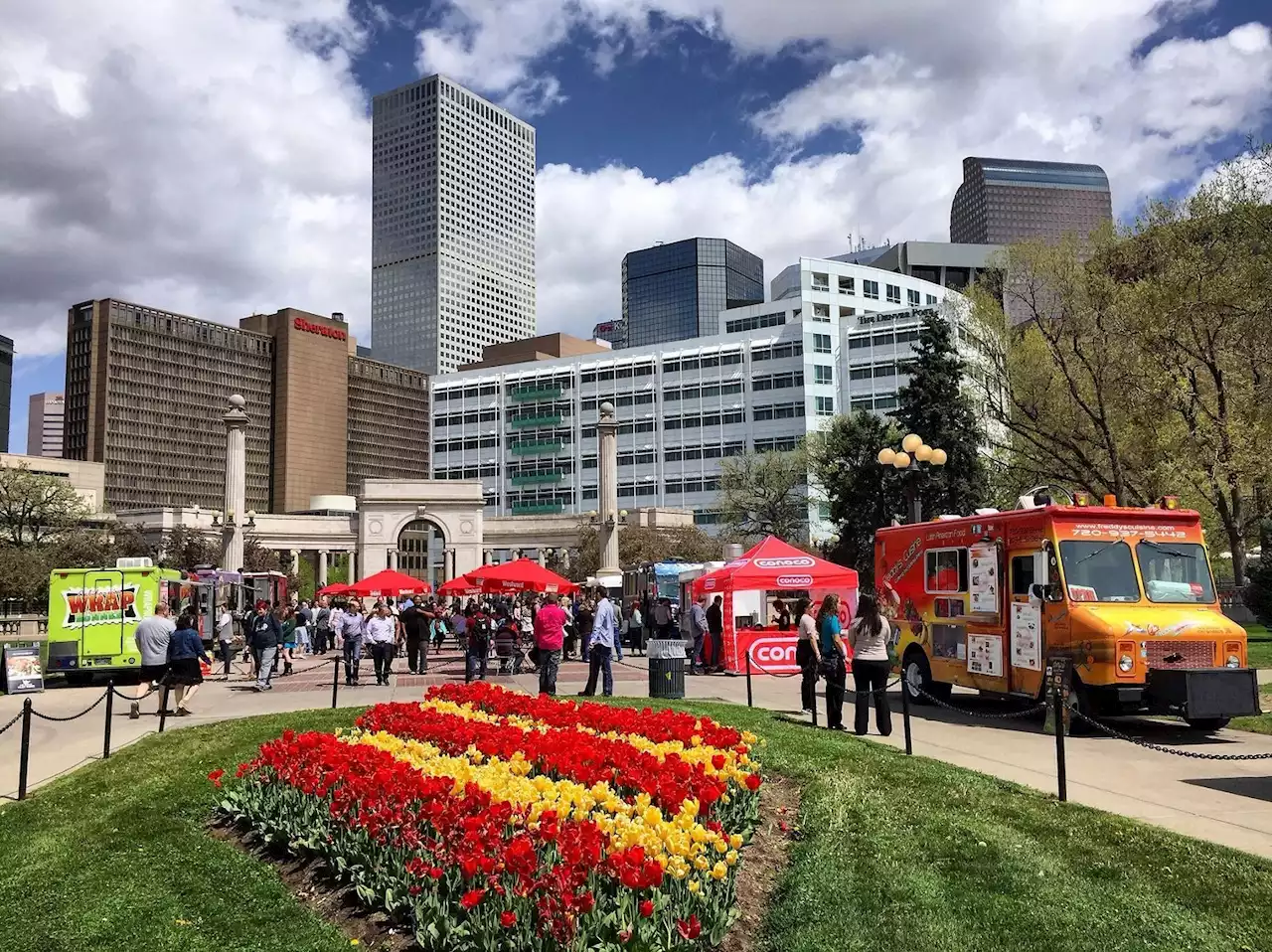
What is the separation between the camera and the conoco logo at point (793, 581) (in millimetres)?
24297

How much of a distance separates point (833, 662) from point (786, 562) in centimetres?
984

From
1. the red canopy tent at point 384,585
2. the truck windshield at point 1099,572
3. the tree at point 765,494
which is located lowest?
the red canopy tent at point 384,585

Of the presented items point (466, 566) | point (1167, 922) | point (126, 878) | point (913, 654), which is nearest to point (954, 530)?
point (913, 654)

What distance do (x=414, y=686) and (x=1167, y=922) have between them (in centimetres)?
1804

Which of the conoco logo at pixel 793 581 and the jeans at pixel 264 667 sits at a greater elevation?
the conoco logo at pixel 793 581

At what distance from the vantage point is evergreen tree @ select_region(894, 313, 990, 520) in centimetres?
4619

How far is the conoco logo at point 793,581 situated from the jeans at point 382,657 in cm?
908

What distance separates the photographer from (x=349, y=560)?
3922 inches

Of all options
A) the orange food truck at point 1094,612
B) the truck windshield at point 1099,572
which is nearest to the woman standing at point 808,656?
the orange food truck at point 1094,612

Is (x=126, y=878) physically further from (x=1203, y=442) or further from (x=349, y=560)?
(x=349, y=560)

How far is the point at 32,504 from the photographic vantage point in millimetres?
75062

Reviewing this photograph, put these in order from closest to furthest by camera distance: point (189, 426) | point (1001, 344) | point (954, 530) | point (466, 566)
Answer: point (954, 530) → point (1001, 344) → point (466, 566) → point (189, 426)

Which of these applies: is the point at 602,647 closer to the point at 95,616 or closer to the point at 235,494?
the point at 95,616

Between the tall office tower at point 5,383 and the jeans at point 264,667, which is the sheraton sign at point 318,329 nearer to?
the tall office tower at point 5,383
